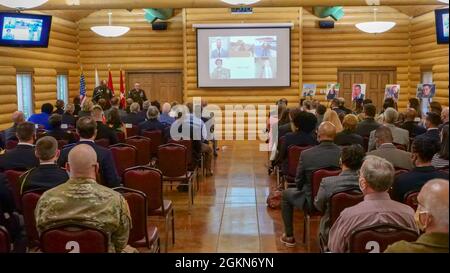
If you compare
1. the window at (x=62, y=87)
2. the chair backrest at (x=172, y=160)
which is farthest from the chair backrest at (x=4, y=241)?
the window at (x=62, y=87)

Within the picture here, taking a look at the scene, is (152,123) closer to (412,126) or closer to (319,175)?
(412,126)

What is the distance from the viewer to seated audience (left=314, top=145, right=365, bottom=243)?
4.42m

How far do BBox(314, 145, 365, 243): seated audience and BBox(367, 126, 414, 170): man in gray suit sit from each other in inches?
39.8

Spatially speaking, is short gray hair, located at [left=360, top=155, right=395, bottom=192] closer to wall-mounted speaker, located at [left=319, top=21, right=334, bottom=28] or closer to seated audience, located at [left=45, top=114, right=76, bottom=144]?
seated audience, located at [left=45, top=114, right=76, bottom=144]

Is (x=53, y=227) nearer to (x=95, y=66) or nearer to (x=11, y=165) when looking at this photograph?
(x=11, y=165)

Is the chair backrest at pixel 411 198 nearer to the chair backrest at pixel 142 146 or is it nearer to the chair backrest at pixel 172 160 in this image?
the chair backrest at pixel 172 160

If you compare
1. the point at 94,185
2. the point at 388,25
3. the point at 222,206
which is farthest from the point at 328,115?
the point at 388,25

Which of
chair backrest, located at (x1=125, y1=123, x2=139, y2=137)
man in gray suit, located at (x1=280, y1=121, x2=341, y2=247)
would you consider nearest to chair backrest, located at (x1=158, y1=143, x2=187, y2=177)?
man in gray suit, located at (x1=280, y1=121, x2=341, y2=247)

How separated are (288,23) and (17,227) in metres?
11.7

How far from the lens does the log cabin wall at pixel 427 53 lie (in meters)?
13.2

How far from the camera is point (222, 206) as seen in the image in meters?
7.43

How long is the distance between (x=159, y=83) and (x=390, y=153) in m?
11.5

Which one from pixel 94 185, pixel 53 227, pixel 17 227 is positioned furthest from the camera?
pixel 17 227

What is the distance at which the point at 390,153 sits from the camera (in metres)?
5.43
